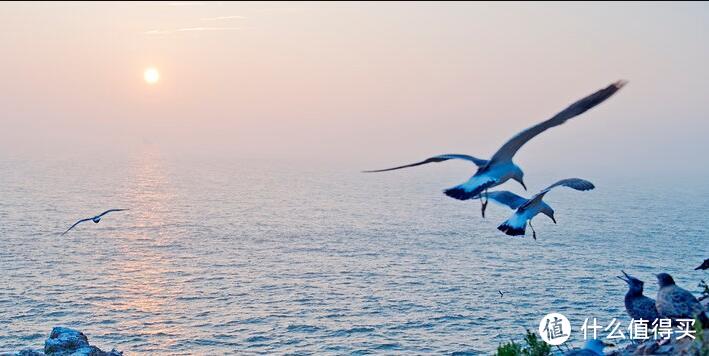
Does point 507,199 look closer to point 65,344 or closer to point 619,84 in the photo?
point 619,84

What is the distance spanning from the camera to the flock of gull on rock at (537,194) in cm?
1266

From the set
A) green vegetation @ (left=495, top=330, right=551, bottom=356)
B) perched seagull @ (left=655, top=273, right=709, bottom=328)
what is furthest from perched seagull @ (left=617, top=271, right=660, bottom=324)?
green vegetation @ (left=495, top=330, right=551, bottom=356)

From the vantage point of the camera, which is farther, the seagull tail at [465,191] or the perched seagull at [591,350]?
the perched seagull at [591,350]

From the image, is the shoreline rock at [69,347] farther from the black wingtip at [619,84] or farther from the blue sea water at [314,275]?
the black wingtip at [619,84]

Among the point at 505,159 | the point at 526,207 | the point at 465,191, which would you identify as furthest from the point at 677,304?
the point at 465,191

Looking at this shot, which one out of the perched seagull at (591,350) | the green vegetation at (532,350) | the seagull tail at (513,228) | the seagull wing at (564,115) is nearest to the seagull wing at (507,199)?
the seagull tail at (513,228)

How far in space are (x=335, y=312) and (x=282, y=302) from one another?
21.0 feet

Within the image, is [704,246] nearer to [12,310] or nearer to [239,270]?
[239,270]

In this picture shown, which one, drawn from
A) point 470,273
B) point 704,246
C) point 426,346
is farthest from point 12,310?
point 704,246

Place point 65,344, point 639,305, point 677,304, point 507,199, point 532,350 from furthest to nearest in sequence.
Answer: point 65,344, point 532,350, point 639,305, point 507,199, point 677,304

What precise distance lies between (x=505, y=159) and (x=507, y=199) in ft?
18.3

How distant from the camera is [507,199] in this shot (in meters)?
19.6

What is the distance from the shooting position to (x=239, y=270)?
7956 centimetres

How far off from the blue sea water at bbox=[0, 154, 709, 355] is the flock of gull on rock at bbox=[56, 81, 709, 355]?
3046 cm
